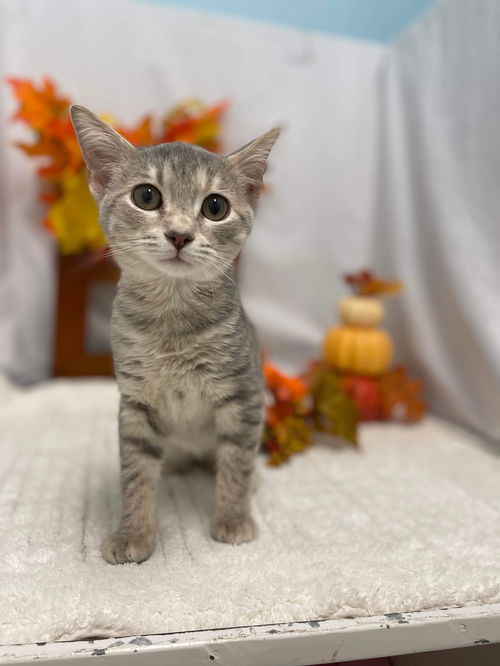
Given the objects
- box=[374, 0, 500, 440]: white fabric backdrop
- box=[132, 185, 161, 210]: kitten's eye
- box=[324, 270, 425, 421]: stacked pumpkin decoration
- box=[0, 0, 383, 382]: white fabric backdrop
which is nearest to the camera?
box=[132, 185, 161, 210]: kitten's eye

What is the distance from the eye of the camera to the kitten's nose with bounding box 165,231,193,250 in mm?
702

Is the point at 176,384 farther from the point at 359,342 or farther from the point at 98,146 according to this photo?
the point at 359,342

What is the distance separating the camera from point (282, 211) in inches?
71.1

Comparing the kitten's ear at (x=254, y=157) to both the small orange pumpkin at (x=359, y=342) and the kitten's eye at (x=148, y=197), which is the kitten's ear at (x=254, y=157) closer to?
the kitten's eye at (x=148, y=197)

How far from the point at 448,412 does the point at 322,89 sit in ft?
3.75

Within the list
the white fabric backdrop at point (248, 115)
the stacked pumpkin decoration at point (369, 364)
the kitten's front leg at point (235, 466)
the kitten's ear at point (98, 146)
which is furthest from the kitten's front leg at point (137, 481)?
the white fabric backdrop at point (248, 115)

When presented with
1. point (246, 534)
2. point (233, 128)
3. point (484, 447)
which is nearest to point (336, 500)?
point (246, 534)

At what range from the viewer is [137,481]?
0.81 meters

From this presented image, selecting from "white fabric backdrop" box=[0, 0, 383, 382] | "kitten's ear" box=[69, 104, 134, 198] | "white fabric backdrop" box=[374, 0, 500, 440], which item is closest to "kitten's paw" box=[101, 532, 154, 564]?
"kitten's ear" box=[69, 104, 134, 198]

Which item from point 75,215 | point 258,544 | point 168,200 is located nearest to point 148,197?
point 168,200

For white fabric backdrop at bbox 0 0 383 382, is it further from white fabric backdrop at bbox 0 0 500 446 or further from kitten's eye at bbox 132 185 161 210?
kitten's eye at bbox 132 185 161 210

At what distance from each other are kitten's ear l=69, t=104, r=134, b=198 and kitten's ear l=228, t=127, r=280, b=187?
16cm

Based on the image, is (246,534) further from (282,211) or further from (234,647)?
(282,211)

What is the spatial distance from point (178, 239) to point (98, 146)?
216 millimetres
